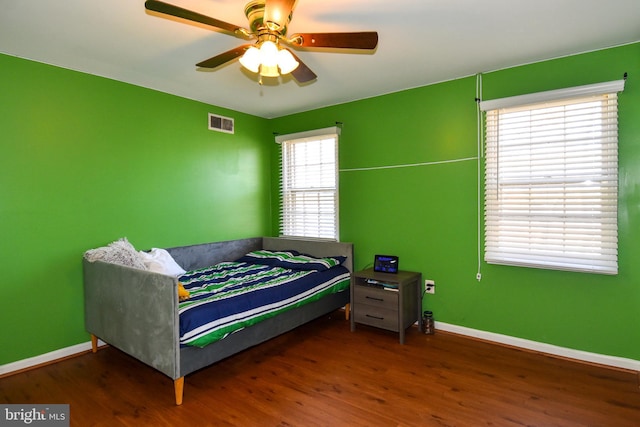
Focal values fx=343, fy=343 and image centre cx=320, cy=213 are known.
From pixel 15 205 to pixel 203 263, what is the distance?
5.57ft

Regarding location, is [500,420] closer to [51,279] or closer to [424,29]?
[424,29]

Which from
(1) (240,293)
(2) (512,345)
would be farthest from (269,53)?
(2) (512,345)

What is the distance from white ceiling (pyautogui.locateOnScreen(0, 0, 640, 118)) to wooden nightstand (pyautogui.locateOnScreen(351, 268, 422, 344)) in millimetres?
1891

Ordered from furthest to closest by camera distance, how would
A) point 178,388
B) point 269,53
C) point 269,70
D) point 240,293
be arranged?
point 240,293 → point 178,388 → point 269,70 → point 269,53

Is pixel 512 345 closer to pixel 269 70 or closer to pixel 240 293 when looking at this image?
pixel 240 293

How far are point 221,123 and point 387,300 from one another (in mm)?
2733

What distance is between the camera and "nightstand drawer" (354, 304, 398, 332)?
3.15 m

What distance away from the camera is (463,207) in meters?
3.23

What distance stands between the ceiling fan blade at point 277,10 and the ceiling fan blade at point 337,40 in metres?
0.17

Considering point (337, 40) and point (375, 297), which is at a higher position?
point (337, 40)

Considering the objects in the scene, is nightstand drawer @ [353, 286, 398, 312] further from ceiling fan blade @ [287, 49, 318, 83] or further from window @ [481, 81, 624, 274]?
ceiling fan blade @ [287, 49, 318, 83]

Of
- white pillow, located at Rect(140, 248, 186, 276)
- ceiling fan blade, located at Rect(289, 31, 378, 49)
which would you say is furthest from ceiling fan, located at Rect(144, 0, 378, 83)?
white pillow, located at Rect(140, 248, 186, 276)

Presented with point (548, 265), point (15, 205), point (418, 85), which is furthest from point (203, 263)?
point (548, 265)

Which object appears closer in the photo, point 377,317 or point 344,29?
point 344,29
